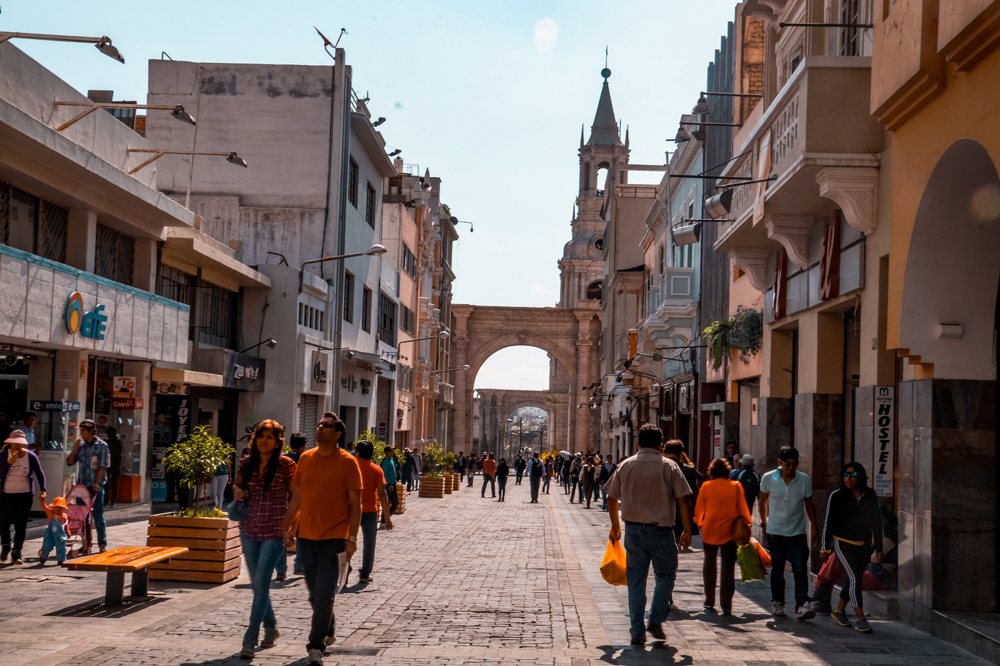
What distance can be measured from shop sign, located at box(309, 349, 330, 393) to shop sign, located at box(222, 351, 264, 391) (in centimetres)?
177

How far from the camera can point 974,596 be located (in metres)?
8.20

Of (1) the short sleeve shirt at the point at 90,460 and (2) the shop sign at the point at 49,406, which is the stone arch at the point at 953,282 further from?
(2) the shop sign at the point at 49,406

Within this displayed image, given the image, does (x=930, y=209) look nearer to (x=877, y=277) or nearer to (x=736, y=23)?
(x=877, y=277)

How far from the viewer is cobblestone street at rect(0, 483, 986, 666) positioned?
699cm

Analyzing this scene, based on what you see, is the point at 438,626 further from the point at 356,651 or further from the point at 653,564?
the point at 653,564

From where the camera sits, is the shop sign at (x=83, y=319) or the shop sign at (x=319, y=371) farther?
the shop sign at (x=319, y=371)

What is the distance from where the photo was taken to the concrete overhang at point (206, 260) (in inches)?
784

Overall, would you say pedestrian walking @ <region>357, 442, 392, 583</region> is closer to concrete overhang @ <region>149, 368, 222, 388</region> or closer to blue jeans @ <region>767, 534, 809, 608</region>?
blue jeans @ <region>767, 534, 809, 608</region>

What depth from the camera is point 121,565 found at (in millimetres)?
8242

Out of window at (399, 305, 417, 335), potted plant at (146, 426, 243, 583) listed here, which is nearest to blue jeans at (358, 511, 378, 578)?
potted plant at (146, 426, 243, 583)

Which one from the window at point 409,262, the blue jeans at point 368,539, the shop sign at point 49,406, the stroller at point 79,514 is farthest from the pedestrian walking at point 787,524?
the window at point 409,262

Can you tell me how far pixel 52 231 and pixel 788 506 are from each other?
11682mm

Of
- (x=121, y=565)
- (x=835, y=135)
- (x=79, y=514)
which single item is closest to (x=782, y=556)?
(x=835, y=135)

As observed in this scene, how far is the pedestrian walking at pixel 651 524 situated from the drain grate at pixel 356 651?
187 cm
